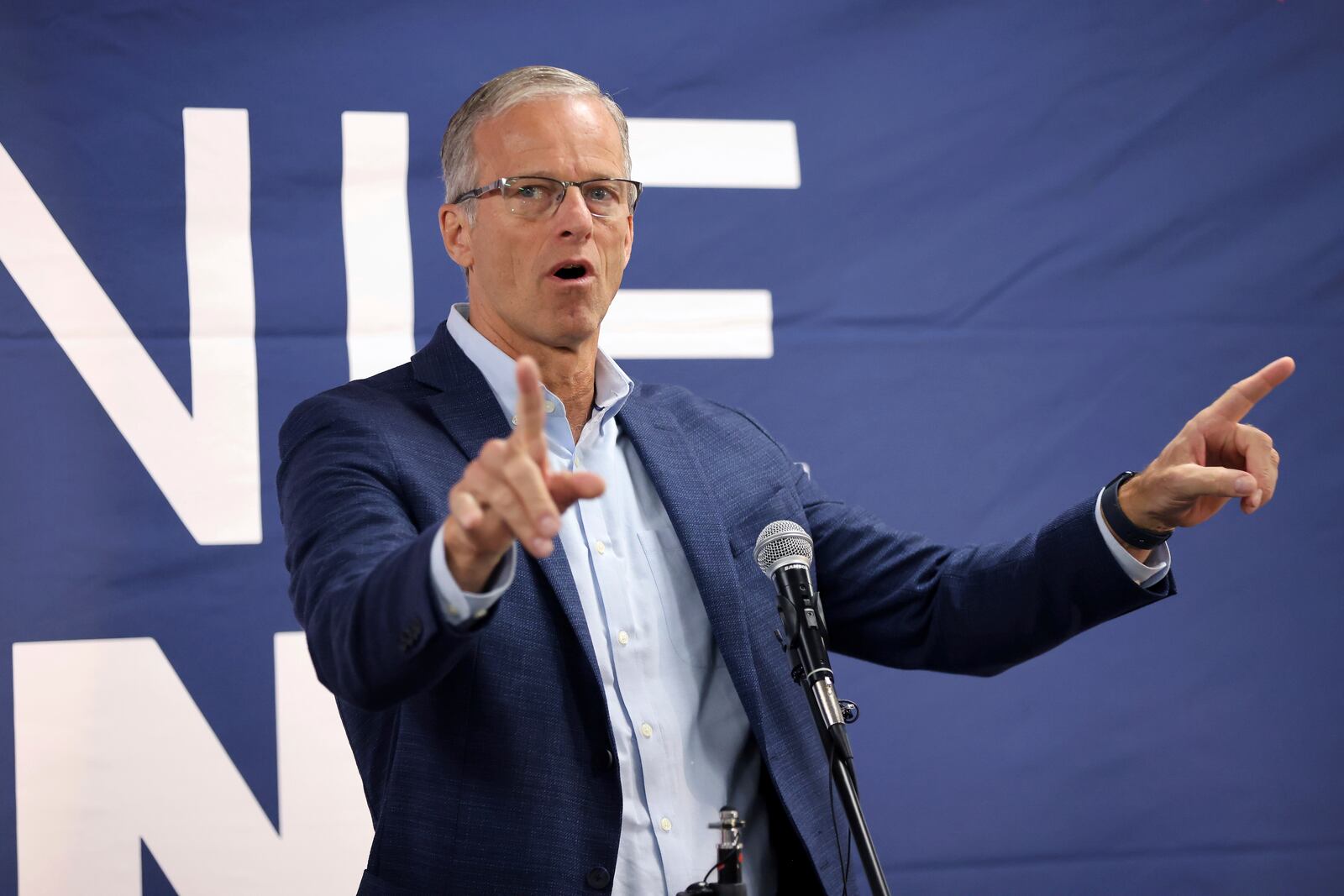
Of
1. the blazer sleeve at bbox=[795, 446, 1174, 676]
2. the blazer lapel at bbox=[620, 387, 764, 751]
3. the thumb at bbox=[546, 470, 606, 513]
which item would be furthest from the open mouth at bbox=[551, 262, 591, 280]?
the thumb at bbox=[546, 470, 606, 513]

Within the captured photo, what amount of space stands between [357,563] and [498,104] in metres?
0.81

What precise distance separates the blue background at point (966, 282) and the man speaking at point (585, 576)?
2.18ft

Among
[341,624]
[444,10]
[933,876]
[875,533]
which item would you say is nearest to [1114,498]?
[875,533]

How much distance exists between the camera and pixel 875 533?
206 cm

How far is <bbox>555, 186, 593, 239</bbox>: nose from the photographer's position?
1.90 meters

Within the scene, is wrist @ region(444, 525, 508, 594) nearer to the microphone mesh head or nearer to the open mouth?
the microphone mesh head

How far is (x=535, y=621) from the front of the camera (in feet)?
5.51

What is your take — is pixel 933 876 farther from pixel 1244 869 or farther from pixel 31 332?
pixel 31 332

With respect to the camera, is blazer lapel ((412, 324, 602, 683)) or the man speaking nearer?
the man speaking

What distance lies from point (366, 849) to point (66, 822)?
1.74 ft

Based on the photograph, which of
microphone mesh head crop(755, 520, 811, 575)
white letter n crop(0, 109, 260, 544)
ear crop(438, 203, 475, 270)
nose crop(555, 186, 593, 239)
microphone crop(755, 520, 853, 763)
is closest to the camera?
microphone crop(755, 520, 853, 763)

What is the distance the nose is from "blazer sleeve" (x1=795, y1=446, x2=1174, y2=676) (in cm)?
53

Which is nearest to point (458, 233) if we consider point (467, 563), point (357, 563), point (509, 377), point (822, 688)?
point (509, 377)

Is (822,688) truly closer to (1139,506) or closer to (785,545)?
(785,545)
